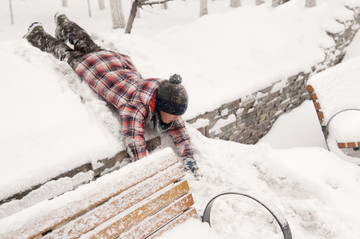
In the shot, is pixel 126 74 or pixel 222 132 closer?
pixel 126 74

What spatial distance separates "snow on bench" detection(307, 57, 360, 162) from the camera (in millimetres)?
3148

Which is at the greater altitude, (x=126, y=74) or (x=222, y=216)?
(x=126, y=74)

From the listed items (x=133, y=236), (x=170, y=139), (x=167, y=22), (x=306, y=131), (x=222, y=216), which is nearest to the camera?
(x=133, y=236)

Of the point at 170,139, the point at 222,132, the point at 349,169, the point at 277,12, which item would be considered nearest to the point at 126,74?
the point at 170,139

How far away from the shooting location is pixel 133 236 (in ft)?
4.83

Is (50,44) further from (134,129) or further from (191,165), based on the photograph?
(191,165)

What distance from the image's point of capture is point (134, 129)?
235 cm

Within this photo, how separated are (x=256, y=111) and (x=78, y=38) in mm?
2921

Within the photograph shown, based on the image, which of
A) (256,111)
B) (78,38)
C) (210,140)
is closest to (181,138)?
(210,140)

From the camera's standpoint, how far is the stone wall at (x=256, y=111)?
355 centimetres

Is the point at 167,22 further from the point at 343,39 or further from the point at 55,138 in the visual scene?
the point at 55,138

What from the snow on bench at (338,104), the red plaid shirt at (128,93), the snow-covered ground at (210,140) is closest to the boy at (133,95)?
the red plaid shirt at (128,93)

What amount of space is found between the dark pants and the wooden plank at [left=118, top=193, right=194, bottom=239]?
2445 millimetres

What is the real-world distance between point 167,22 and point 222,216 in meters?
12.5
